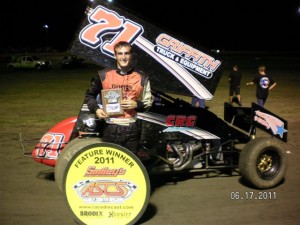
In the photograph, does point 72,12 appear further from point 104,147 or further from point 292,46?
point 104,147

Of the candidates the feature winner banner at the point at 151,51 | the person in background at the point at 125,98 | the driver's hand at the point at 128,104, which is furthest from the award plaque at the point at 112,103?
the feature winner banner at the point at 151,51

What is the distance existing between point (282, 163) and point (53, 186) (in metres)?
3.25

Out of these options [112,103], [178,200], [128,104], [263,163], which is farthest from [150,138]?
[263,163]

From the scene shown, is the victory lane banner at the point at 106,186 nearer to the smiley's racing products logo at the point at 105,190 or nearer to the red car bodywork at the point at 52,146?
the smiley's racing products logo at the point at 105,190

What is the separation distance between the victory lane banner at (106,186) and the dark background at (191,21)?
88.3 meters

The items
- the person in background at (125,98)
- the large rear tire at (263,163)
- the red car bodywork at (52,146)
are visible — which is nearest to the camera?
the person in background at (125,98)

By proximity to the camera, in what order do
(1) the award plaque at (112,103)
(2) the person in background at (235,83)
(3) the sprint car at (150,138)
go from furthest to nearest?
(2) the person in background at (235,83) < (3) the sprint car at (150,138) < (1) the award plaque at (112,103)

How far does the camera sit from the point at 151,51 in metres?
4.82

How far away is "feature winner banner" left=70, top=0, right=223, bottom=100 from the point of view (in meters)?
4.57

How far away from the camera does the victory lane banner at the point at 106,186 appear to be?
395cm

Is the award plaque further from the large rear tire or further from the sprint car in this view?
the large rear tire
